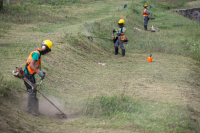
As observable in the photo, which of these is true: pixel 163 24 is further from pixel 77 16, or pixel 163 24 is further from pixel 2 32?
pixel 2 32

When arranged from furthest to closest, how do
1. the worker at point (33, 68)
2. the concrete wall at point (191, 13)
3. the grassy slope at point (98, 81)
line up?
the concrete wall at point (191, 13)
the grassy slope at point (98, 81)
the worker at point (33, 68)

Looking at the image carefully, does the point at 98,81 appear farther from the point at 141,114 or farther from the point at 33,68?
the point at 33,68

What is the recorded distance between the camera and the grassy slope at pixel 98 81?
5.95 meters

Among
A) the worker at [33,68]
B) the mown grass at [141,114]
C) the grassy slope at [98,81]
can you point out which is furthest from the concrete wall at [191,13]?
the worker at [33,68]

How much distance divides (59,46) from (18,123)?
592cm

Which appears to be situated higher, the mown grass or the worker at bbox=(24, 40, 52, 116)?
the worker at bbox=(24, 40, 52, 116)

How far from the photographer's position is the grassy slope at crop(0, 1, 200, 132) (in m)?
5.95

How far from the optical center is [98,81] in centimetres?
905

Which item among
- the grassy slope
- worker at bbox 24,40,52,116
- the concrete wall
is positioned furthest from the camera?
the concrete wall

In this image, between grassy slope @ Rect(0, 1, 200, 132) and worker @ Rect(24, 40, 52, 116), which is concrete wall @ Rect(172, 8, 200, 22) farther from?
worker @ Rect(24, 40, 52, 116)

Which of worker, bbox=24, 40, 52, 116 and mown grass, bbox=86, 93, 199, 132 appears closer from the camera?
worker, bbox=24, 40, 52, 116

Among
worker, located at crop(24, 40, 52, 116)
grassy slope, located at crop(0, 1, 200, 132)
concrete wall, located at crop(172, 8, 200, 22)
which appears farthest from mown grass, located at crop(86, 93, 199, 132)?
concrete wall, located at crop(172, 8, 200, 22)

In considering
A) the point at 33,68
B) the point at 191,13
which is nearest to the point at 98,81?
the point at 33,68

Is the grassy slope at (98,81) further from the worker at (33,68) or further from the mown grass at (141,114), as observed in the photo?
the worker at (33,68)
